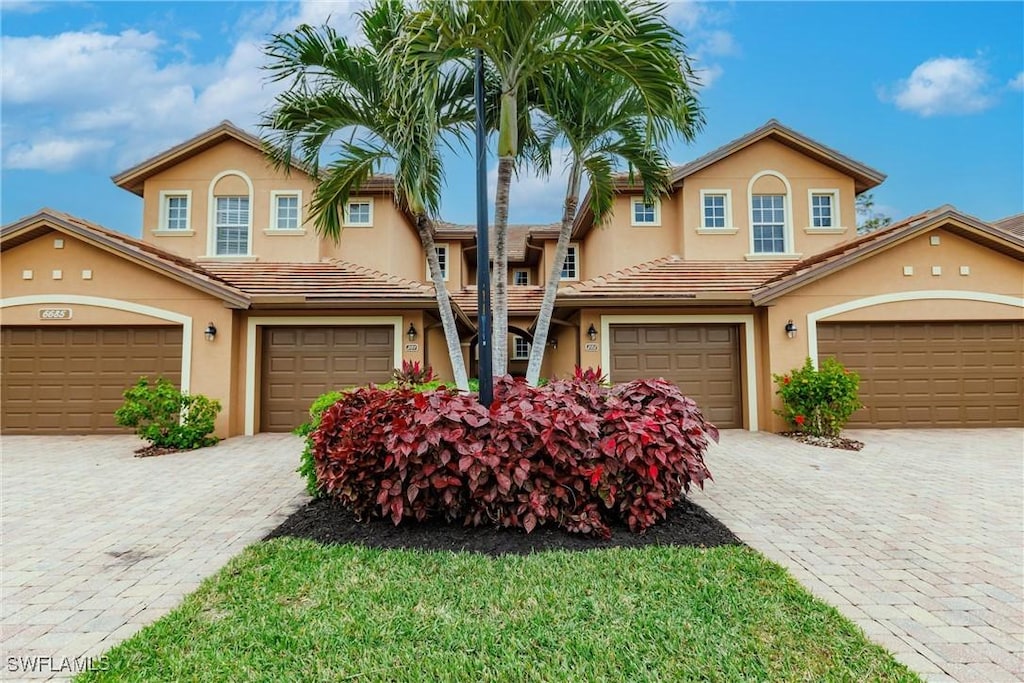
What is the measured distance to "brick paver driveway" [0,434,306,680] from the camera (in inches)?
121

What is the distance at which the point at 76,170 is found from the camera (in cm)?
1742

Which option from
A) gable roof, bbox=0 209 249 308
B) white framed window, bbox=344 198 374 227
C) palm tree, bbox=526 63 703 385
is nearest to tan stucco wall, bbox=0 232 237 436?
gable roof, bbox=0 209 249 308

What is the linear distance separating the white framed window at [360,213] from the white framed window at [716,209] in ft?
30.2

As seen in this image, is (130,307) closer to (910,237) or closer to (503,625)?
(503,625)

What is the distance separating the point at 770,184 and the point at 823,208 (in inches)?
66.1

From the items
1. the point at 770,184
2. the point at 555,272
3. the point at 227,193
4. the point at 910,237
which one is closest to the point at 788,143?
the point at 770,184

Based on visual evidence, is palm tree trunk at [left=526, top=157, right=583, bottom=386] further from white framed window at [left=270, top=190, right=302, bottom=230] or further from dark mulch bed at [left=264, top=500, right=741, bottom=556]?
white framed window at [left=270, top=190, right=302, bottom=230]

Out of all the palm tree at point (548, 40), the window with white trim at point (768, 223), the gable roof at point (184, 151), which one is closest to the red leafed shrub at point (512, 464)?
the palm tree at point (548, 40)

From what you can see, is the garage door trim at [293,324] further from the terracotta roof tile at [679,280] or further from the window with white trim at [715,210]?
the window with white trim at [715,210]

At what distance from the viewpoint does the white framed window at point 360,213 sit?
537 inches

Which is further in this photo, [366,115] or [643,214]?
[643,214]

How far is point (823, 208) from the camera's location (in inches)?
532

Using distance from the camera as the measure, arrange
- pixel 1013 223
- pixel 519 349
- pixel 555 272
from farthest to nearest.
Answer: pixel 519 349 → pixel 1013 223 → pixel 555 272

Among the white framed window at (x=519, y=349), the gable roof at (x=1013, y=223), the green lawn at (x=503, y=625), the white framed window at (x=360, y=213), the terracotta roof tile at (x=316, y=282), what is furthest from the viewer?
the white framed window at (x=519, y=349)
